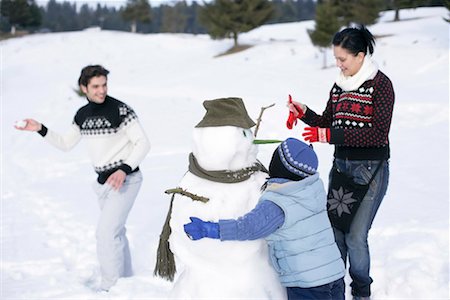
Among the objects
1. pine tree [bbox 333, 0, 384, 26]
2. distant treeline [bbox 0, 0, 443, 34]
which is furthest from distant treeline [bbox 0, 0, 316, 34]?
pine tree [bbox 333, 0, 384, 26]

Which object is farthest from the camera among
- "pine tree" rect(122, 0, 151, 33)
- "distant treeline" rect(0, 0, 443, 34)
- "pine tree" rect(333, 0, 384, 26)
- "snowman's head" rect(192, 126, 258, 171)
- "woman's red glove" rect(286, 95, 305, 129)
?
"pine tree" rect(122, 0, 151, 33)

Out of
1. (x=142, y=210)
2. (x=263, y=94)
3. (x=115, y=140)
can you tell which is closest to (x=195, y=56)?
(x=263, y=94)

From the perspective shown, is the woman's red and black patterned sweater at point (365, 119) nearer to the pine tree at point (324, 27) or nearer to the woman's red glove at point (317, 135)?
the woman's red glove at point (317, 135)

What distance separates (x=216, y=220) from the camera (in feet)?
8.29

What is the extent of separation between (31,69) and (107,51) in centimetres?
867

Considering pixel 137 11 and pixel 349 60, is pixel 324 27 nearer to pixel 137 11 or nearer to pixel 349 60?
pixel 349 60

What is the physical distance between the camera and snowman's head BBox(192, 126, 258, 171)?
249 cm

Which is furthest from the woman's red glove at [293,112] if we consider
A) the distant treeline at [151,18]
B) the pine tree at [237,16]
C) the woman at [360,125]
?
the distant treeline at [151,18]

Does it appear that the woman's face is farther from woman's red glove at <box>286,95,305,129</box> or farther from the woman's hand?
the woman's hand

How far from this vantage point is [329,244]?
268 cm

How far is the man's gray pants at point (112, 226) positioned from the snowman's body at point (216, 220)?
5.31ft

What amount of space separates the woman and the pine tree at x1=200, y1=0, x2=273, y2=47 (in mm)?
26864

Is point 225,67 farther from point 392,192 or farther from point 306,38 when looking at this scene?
point 392,192

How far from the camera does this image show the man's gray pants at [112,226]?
4172mm
